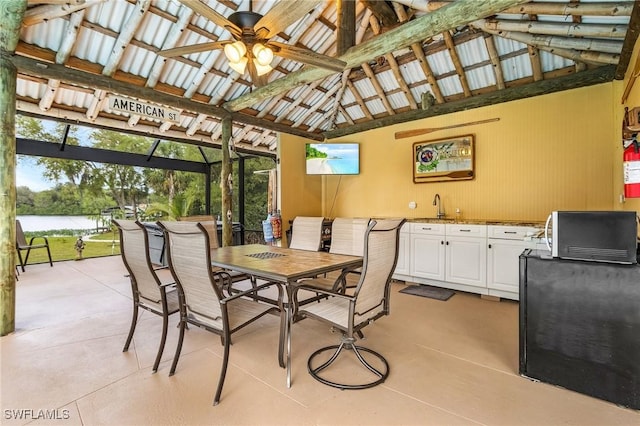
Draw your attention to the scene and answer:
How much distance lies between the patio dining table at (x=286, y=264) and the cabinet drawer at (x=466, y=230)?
2164mm

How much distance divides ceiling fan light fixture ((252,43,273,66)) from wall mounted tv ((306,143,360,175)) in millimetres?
3474

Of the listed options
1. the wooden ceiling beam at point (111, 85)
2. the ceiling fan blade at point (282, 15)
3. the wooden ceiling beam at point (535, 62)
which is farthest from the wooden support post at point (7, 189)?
the wooden ceiling beam at point (535, 62)

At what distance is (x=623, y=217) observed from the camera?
1.77m

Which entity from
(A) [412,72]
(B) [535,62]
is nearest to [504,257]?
(B) [535,62]

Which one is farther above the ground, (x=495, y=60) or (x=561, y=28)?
(x=495, y=60)

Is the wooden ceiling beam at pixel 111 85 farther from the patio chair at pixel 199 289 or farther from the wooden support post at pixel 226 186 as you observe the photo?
the patio chair at pixel 199 289

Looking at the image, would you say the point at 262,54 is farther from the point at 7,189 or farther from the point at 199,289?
the point at 7,189

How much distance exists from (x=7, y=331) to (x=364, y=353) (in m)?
3.39

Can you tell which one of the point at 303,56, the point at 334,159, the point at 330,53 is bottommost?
the point at 334,159

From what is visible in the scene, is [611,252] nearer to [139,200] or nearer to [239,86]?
[239,86]

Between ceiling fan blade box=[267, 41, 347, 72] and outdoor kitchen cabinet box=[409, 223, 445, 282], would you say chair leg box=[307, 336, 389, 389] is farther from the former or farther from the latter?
ceiling fan blade box=[267, 41, 347, 72]

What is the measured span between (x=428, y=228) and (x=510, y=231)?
1.04m

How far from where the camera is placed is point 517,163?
428 cm

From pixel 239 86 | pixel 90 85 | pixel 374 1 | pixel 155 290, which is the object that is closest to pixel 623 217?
pixel 155 290
